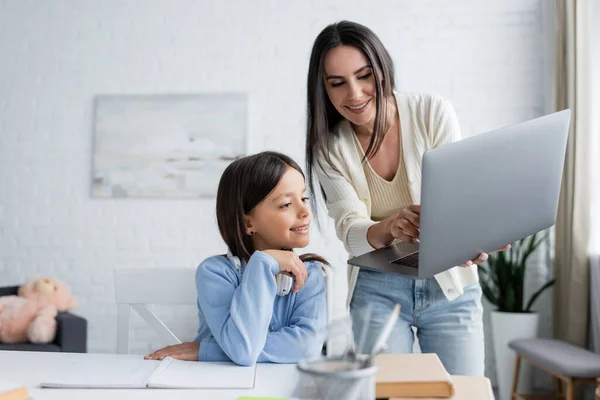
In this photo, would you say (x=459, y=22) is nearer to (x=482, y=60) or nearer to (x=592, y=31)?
(x=482, y=60)

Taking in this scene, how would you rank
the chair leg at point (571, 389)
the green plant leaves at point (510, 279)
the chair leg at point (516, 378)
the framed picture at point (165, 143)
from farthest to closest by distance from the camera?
the framed picture at point (165, 143)
the green plant leaves at point (510, 279)
the chair leg at point (516, 378)
the chair leg at point (571, 389)

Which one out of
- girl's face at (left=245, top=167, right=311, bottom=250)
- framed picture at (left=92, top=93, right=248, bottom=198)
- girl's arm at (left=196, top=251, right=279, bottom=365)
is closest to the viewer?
girl's arm at (left=196, top=251, right=279, bottom=365)

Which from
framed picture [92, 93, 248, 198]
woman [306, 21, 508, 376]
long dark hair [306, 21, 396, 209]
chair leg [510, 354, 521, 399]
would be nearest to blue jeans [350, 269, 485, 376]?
A: woman [306, 21, 508, 376]

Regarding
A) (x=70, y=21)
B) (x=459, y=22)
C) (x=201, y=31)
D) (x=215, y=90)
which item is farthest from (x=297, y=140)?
(x=70, y=21)

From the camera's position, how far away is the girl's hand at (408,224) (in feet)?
3.97

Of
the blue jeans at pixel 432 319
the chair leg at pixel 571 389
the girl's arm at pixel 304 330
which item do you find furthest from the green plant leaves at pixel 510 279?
the girl's arm at pixel 304 330

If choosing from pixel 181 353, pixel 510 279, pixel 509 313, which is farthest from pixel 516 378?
pixel 181 353

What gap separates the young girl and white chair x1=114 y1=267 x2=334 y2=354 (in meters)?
0.29

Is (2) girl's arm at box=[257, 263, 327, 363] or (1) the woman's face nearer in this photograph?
(2) girl's arm at box=[257, 263, 327, 363]

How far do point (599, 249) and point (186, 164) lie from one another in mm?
2328

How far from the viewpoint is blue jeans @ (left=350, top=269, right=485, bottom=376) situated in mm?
1423

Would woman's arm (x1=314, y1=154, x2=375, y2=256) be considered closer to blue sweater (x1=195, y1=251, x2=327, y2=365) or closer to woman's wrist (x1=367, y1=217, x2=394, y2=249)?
woman's wrist (x1=367, y1=217, x2=394, y2=249)

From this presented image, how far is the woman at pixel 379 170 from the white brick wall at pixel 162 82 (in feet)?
6.55

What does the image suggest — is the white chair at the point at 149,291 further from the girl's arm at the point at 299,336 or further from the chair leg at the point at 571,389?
the chair leg at the point at 571,389
